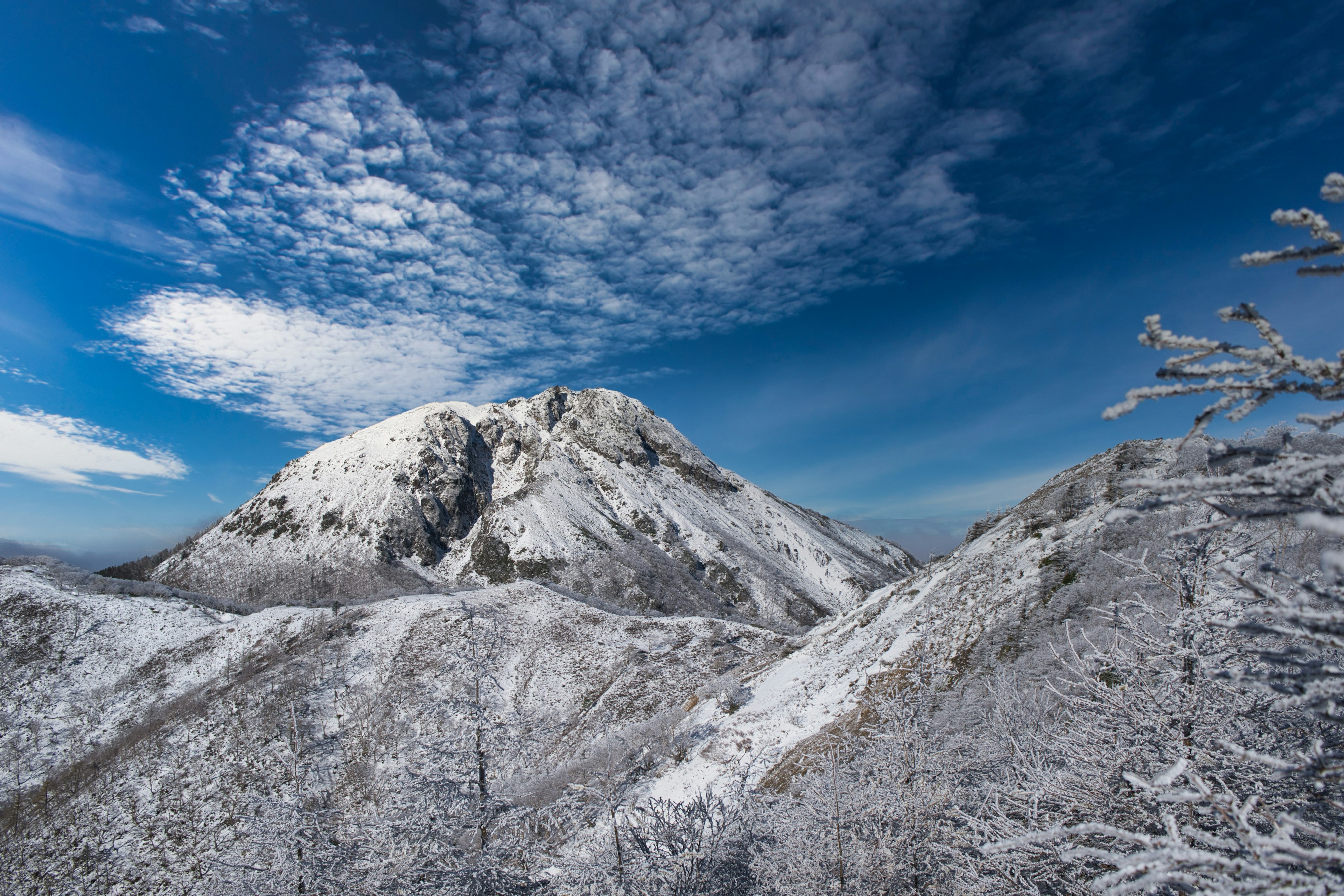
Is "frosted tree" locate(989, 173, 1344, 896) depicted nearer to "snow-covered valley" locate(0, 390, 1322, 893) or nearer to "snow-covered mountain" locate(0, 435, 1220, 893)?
"snow-covered valley" locate(0, 390, 1322, 893)

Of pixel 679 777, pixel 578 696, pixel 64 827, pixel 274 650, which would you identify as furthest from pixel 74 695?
pixel 679 777

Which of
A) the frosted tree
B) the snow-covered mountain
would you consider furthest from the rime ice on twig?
the snow-covered mountain

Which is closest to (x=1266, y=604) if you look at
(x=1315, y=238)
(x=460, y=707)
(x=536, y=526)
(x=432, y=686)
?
(x=1315, y=238)

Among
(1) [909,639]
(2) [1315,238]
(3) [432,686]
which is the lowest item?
(3) [432,686]

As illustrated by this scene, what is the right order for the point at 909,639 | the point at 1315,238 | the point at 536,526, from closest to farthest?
1. the point at 1315,238
2. the point at 909,639
3. the point at 536,526

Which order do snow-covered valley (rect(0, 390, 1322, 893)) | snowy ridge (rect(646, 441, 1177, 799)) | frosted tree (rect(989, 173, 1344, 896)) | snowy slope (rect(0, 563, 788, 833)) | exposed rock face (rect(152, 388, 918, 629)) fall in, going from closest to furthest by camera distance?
frosted tree (rect(989, 173, 1344, 896)), snow-covered valley (rect(0, 390, 1322, 893)), snowy ridge (rect(646, 441, 1177, 799)), snowy slope (rect(0, 563, 788, 833)), exposed rock face (rect(152, 388, 918, 629))

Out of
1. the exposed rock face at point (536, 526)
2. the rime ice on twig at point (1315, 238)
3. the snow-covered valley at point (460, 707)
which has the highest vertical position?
the exposed rock face at point (536, 526)

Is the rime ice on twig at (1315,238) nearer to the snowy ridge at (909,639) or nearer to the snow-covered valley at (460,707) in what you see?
the snow-covered valley at (460,707)

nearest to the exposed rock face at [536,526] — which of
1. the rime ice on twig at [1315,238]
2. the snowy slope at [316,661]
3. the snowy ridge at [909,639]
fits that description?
the snowy slope at [316,661]

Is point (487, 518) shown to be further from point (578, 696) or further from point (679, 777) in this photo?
point (679, 777)

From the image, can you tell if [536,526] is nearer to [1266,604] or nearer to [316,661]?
[316,661]
